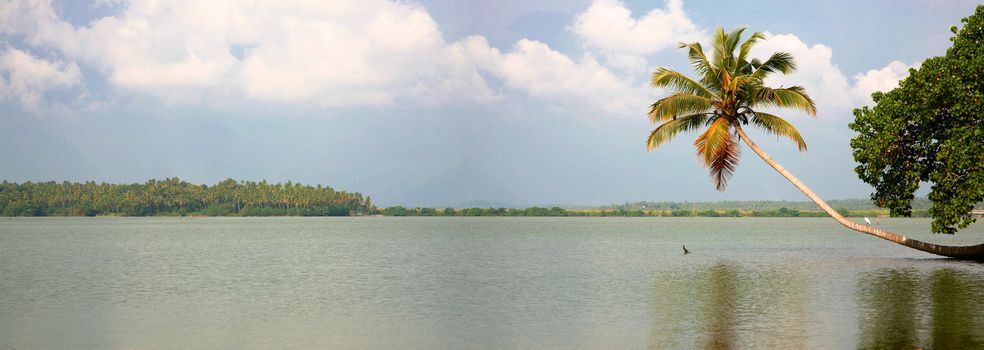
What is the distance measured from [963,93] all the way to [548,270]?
2095cm

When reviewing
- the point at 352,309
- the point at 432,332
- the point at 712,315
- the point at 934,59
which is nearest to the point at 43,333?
the point at 352,309

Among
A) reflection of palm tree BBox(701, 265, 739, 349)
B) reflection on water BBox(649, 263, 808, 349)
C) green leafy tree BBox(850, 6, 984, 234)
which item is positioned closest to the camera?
reflection of palm tree BBox(701, 265, 739, 349)

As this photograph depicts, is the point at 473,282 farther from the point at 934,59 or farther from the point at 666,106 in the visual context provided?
the point at 934,59

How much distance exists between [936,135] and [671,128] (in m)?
12.5

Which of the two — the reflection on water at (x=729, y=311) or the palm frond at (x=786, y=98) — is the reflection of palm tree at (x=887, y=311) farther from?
the palm frond at (x=786, y=98)

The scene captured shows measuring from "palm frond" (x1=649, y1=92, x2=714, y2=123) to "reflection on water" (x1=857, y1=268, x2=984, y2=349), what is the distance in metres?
11.3

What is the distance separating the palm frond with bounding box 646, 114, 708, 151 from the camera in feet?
142

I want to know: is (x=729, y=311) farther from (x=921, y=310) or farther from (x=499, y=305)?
(x=499, y=305)

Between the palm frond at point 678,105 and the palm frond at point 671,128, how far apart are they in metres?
1.23

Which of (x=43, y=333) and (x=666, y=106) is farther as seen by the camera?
(x=666, y=106)

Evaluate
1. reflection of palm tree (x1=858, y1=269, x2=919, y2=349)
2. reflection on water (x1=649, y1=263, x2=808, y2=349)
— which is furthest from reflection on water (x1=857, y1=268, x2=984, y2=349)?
reflection on water (x1=649, y1=263, x2=808, y2=349)

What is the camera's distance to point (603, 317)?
2389 centimetres

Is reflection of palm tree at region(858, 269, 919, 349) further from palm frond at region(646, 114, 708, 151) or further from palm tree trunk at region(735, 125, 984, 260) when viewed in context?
palm frond at region(646, 114, 708, 151)

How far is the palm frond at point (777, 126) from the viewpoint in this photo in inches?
1635
